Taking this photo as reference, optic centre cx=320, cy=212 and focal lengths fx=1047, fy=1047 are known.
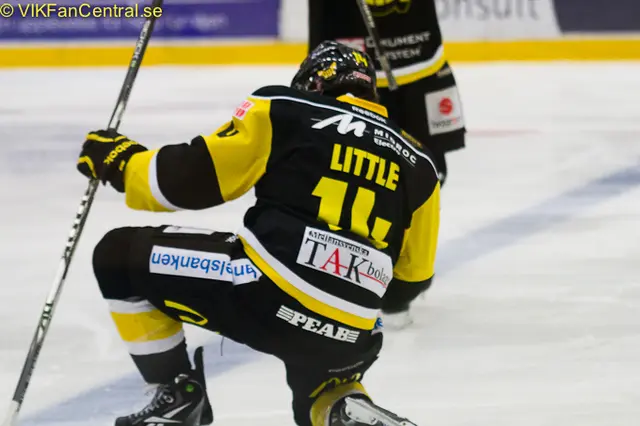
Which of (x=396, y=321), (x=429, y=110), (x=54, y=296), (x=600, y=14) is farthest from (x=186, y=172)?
(x=600, y=14)

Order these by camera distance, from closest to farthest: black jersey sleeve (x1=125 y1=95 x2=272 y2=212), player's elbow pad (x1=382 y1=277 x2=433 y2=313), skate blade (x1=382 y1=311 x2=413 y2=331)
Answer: black jersey sleeve (x1=125 y1=95 x2=272 y2=212), player's elbow pad (x1=382 y1=277 x2=433 y2=313), skate blade (x1=382 y1=311 x2=413 y2=331)

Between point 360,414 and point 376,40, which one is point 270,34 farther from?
point 360,414

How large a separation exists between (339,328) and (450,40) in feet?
15.1

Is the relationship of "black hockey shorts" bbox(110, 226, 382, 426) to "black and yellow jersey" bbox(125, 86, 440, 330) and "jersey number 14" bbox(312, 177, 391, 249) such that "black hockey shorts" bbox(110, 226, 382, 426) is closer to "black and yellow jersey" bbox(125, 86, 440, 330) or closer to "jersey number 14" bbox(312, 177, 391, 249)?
"black and yellow jersey" bbox(125, 86, 440, 330)

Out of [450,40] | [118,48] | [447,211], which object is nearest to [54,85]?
[118,48]

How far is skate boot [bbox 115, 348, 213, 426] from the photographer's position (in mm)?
1954

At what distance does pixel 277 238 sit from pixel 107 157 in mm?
341

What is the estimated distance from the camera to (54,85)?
229 inches

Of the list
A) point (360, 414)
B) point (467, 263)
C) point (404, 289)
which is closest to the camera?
point (360, 414)

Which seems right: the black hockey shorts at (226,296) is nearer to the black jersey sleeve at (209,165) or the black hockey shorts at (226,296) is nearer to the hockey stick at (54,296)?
the black jersey sleeve at (209,165)

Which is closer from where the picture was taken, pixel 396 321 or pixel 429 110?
pixel 396 321

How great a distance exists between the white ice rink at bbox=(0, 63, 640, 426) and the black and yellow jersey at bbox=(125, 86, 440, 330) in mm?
552

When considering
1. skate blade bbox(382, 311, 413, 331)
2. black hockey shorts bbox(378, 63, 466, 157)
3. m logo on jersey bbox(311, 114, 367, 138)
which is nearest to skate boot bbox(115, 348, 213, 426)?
m logo on jersey bbox(311, 114, 367, 138)

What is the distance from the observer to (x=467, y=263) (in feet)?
11.0
